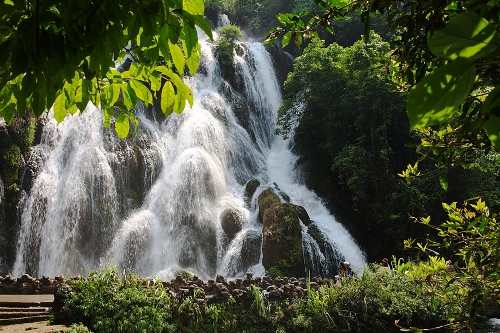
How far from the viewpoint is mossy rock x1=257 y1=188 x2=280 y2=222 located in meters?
12.7

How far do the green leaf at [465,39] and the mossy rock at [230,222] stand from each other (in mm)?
11960

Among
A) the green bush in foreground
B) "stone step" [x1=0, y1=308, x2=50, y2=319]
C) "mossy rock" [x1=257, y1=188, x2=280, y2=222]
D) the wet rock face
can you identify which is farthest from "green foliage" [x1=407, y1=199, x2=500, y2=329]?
"mossy rock" [x1=257, y1=188, x2=280, y2=222]

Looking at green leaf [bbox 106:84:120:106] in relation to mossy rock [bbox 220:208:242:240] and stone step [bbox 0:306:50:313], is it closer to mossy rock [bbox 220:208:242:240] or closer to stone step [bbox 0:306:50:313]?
stone step [bbox 0:306:50:313]

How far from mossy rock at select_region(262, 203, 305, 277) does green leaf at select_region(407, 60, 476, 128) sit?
10.6m

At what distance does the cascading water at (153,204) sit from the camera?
11.0 m

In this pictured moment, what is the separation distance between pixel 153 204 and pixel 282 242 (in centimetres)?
467

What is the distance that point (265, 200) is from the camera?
12930mm

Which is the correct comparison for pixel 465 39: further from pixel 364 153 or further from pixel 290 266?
pixel 364 153

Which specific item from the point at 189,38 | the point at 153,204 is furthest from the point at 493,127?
the point at 153,204

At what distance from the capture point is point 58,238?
1095 centimetres

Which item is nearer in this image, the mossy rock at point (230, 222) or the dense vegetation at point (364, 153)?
the mossy rock at point (230, 222)

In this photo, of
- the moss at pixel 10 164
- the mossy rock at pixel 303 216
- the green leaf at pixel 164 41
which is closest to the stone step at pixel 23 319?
the moss at pixel 10 164

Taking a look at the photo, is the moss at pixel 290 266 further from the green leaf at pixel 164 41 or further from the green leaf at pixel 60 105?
the green leaf at pixel 164 41

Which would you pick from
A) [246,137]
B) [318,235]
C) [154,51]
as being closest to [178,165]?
[246,137]
